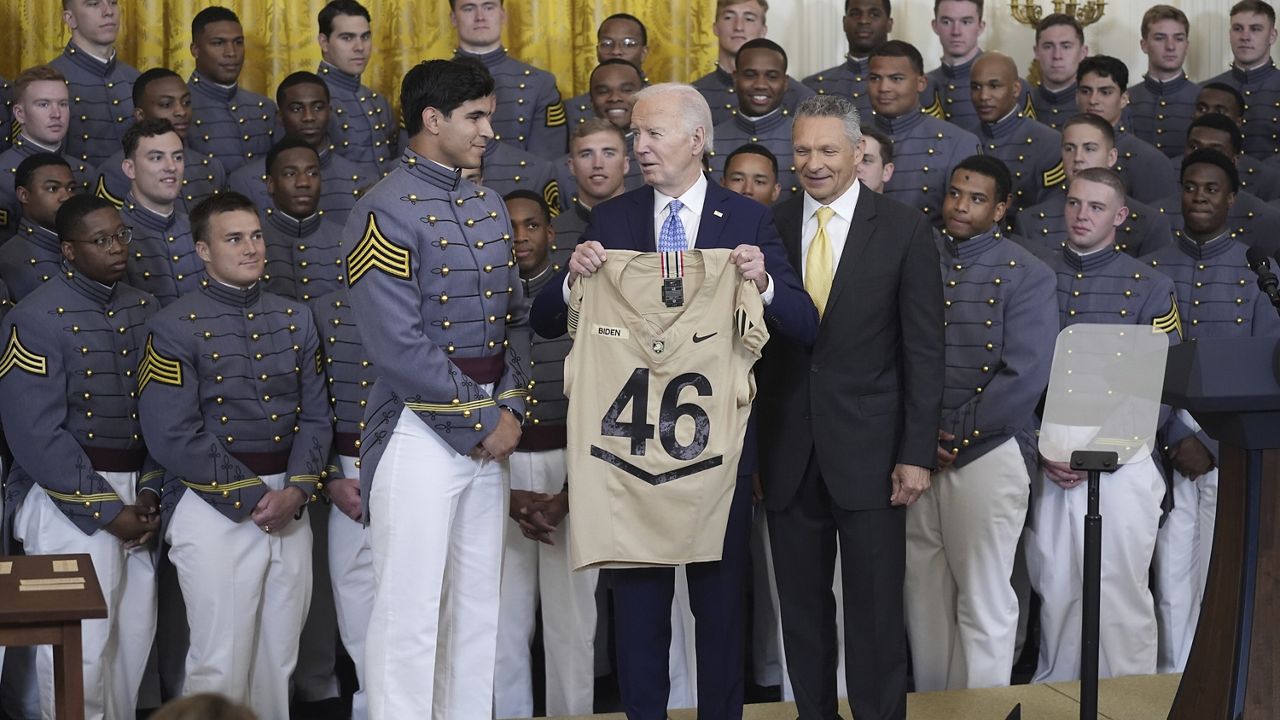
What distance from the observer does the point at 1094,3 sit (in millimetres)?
8172

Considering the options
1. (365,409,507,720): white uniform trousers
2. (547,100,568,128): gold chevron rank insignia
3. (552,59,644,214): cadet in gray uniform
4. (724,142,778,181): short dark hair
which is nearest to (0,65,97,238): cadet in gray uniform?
(552,59,644,214): cadet in gray uniform

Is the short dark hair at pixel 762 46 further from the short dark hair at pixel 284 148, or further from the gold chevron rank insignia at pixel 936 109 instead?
the short dark hair at pixel 284 148

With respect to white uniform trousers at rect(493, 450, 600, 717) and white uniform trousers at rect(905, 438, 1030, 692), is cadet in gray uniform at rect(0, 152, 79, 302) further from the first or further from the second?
white uniform trousers at rect(905, 438, 1030, 692)

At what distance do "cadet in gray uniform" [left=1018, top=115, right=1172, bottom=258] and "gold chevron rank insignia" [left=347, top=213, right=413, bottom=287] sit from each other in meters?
2.89

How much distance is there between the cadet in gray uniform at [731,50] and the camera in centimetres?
689

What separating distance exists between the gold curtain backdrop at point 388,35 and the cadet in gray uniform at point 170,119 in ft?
3.62

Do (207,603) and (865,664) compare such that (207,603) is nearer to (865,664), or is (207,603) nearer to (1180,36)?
(865,664)

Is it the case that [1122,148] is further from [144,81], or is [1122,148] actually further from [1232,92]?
[144,81]

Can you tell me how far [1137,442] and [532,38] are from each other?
4.71 metres

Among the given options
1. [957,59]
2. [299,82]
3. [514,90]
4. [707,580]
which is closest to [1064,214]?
[957,59]

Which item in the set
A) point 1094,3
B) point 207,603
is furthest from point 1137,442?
point 1094,3

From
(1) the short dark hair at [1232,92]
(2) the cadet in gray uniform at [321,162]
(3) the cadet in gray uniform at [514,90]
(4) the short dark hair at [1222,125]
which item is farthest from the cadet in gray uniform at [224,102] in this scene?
(1) the short dark hair at [1232,92]

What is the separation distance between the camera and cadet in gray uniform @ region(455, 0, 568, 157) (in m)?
6.79

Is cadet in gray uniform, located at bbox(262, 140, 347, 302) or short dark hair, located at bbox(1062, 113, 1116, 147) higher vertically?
short dark hair, located at bbox(1062, 113, 1116, 147)
